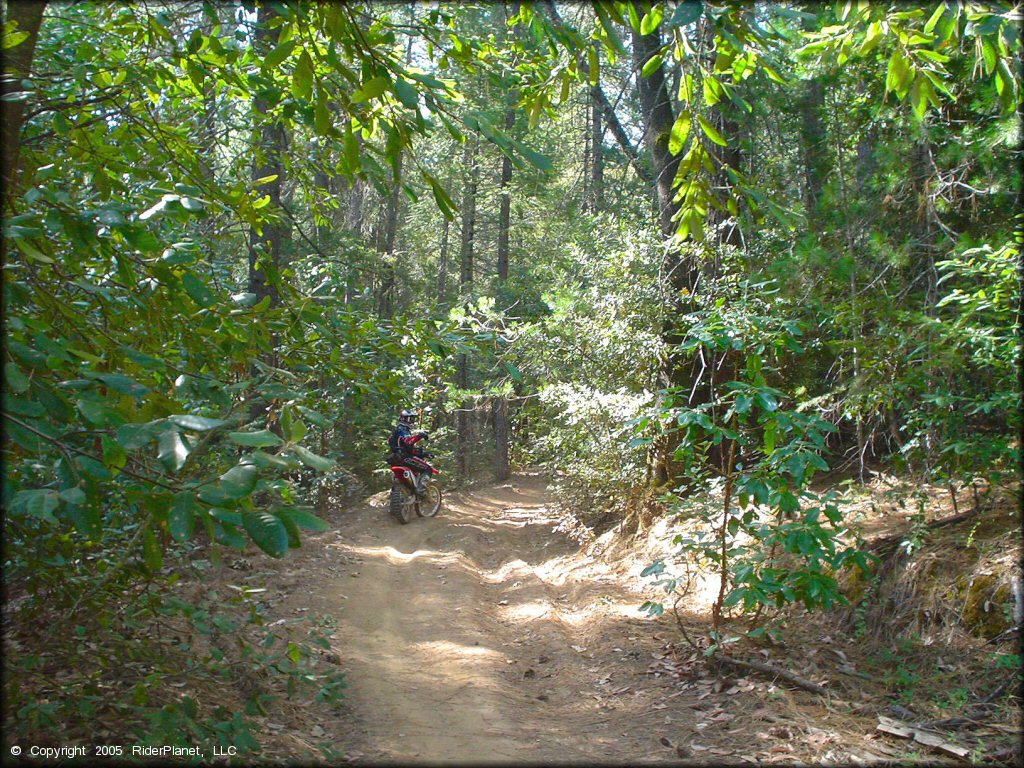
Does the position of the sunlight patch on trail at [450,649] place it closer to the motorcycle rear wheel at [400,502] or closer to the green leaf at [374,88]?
the green leaf at [374,88]

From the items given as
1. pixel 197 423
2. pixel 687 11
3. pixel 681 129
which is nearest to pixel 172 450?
pixel 197 423

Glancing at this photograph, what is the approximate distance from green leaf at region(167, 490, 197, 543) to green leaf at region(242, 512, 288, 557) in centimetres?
15

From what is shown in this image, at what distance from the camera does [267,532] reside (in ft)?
6.44

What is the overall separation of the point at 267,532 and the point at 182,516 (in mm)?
234

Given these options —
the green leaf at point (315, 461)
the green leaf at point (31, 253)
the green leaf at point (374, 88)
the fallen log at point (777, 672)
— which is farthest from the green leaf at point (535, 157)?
the fallen log at point (777, 672)

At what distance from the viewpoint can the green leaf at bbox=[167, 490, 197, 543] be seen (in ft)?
6.19

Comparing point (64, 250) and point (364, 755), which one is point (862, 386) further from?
point (64, 250)

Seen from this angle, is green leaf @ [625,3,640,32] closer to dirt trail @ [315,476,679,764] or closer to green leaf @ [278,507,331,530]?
green leaf @ [278,507,331,530]

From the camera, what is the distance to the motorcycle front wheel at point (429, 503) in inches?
523

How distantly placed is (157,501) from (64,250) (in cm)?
203

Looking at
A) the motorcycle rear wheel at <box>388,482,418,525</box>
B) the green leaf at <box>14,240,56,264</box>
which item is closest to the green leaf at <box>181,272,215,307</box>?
the green leaf at <box>14,240,56,264</box>

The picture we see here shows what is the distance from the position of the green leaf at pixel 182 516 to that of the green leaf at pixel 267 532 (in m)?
0.15

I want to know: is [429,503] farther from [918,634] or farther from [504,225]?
[504,225]

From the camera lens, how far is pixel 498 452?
20094 millimetres
